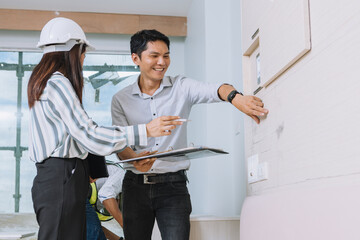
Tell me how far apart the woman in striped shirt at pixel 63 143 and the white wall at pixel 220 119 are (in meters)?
1.79

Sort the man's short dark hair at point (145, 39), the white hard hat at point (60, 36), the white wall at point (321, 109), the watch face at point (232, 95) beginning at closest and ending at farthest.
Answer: the white wall at point (321, 109)
the white hard hat at point (60, 36)
the watch face at point (232, 95)
the man's short dark hair at point (145, 39)

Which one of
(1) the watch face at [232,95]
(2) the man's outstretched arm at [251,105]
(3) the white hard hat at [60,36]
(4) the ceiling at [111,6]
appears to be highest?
(4) the ceiling at [111,6]

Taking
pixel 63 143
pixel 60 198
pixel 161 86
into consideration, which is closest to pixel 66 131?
pixel 63 143

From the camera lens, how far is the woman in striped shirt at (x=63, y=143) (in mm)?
1553

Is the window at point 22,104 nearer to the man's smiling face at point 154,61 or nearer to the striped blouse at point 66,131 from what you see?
the man's smiling face at point 154,61

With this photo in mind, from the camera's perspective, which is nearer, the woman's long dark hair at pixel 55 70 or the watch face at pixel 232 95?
the woman's long dark hair at pixel 55 70

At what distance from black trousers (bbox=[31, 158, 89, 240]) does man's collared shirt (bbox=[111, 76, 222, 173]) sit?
18.8 inches

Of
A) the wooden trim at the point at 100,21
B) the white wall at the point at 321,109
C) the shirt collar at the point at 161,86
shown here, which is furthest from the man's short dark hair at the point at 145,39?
the wooden trim at the point at 100,21

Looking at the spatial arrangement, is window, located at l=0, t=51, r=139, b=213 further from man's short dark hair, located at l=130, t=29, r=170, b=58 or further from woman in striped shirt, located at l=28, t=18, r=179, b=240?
woman in striped shirt, located at l=28, t=18, r=179, b=240

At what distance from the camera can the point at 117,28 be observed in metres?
4.40

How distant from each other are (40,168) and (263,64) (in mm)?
868

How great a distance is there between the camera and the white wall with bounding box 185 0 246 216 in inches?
137

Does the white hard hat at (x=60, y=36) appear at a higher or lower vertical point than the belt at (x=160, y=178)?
higher

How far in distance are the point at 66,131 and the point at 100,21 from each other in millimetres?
2963
